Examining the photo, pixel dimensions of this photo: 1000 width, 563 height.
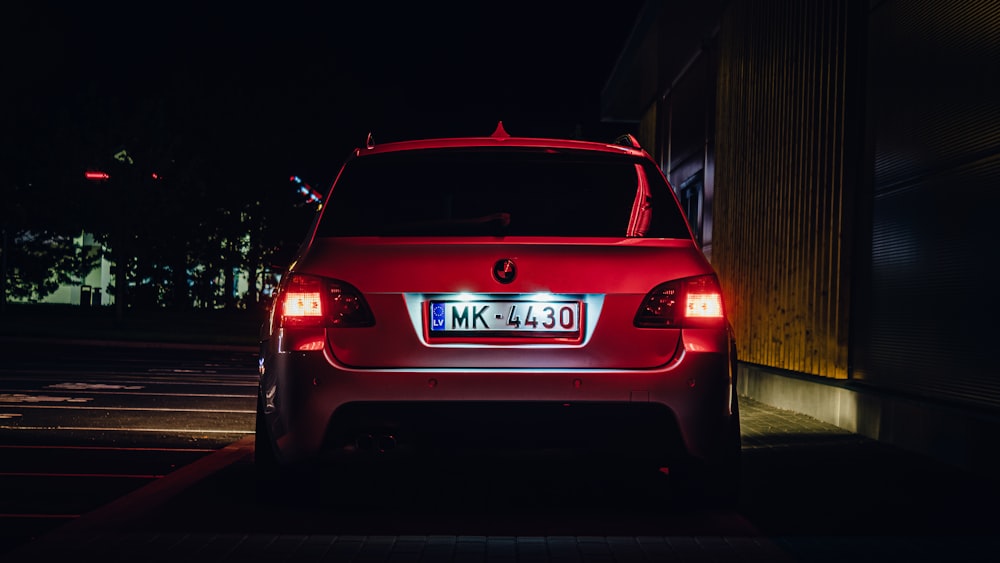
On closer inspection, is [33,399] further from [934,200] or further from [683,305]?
[683,305]

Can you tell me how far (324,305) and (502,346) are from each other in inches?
29.9

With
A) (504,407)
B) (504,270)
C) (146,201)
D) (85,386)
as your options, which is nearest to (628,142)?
(504,270)

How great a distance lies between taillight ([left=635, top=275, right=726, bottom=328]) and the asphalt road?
0.92 m

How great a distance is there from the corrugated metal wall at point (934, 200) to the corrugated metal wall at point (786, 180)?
699 mm

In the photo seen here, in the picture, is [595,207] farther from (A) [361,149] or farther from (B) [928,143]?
(B) [928,143]

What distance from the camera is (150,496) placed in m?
6.08

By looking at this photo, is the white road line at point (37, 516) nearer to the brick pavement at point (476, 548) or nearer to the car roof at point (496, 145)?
the brick pavement at point (476, 548)

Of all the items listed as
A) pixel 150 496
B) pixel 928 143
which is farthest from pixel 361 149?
pixel 928 143

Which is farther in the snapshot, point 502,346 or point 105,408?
point 105,408

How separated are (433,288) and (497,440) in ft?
2.20

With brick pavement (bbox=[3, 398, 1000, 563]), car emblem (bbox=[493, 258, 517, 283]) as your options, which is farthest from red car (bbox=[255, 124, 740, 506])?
brick pavement (bbox=[3, 398, 1000, 563])

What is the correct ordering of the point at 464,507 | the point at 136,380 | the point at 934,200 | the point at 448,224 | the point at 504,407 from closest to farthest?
the point at 504,407, the point at 448,224, the point at 464,507, the point at 934,200, the point at 136,380

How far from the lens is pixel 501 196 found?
5496 millimetres

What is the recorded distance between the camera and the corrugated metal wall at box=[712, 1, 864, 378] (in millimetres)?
11797
